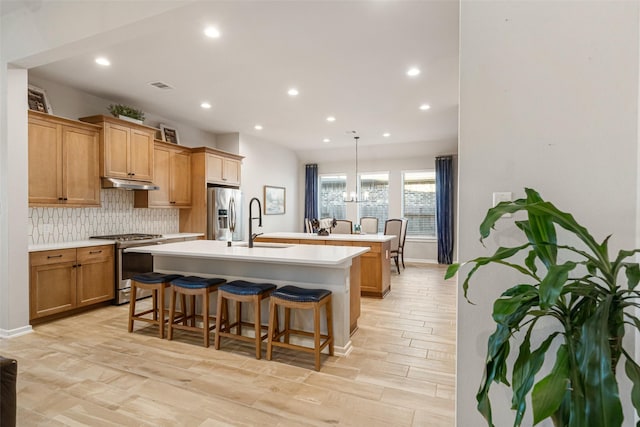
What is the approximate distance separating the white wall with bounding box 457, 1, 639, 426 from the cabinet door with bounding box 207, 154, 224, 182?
4.97 metres

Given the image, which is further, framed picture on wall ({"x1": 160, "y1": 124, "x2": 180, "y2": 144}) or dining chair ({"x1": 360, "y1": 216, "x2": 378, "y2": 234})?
dining chair ({"x1": 360, "y1": 216, "x2": 378, "y2": 234})

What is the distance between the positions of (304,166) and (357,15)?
6.41 m

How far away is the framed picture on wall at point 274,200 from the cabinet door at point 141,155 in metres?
2.98

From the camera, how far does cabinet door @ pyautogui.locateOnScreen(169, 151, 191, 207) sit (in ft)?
18.3

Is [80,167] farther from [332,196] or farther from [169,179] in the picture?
[332,196]

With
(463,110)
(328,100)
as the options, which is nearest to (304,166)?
(328,100)

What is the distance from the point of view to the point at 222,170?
6156 mm

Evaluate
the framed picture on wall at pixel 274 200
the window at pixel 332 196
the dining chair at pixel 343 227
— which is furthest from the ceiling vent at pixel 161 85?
the window at pixel 332 196

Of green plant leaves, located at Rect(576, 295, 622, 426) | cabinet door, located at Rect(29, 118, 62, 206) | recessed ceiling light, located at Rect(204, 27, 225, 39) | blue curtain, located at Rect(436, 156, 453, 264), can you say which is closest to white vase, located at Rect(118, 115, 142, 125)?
cabinet door, located at Rect(29, 118, 62, 206)

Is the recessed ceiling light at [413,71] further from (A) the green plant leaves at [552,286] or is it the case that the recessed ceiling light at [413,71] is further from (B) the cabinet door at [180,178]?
(B) the cabinet door at [180,178]

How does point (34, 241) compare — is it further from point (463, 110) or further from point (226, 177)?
point (463, 110)

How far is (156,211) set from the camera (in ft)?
18.3

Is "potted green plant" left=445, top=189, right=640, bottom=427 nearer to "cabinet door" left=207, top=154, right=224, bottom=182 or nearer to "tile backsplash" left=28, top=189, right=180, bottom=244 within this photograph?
"tile backsplash" left=28, top=189, right=180, bottom=244

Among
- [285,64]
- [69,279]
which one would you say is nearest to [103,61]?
[285,64]
